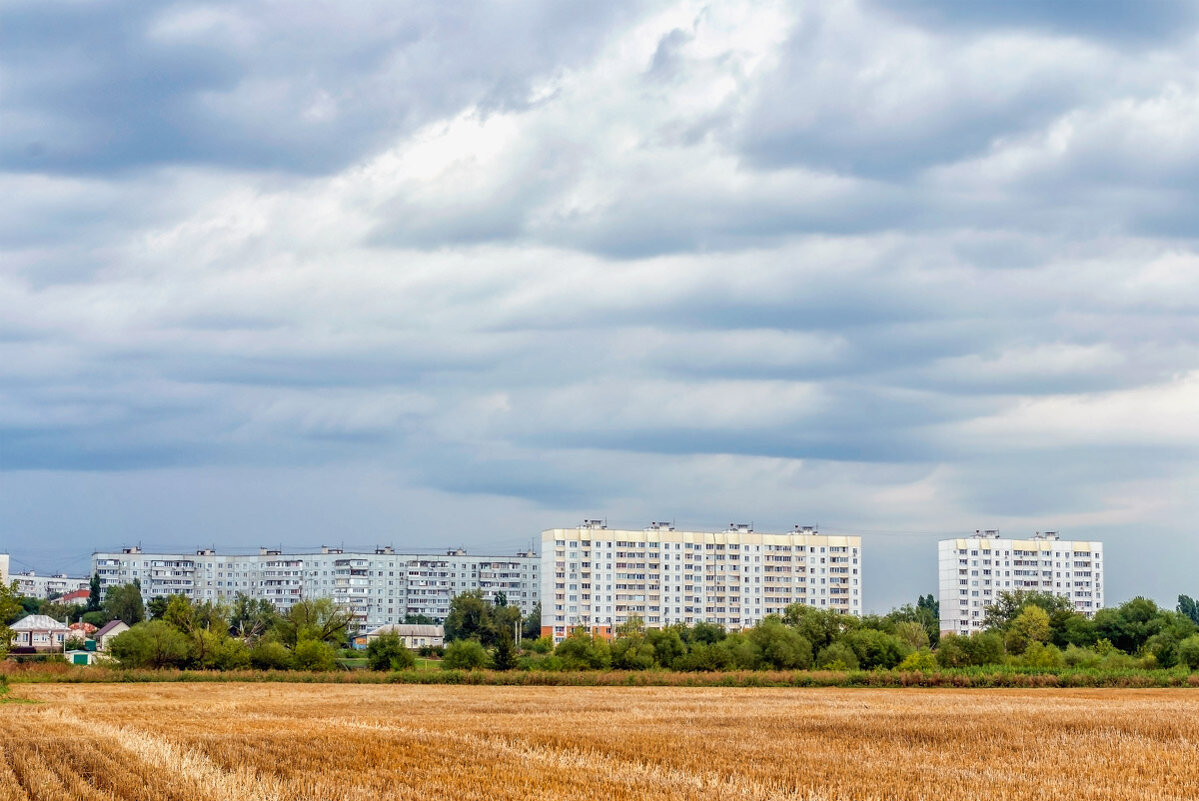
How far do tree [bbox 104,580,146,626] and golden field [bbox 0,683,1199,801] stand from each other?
146 m

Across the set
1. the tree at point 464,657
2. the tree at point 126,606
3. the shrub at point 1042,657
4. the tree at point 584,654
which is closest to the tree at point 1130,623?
the shrub at point 1042,657

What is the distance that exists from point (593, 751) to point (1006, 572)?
181 m

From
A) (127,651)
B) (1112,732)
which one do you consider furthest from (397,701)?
(127,651)

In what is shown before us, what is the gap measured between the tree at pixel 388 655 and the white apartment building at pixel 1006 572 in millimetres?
126994

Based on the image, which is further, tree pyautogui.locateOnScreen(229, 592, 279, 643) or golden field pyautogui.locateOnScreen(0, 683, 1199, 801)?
tree pyautogui.locateOnScreen(229, 592, 279, 643)

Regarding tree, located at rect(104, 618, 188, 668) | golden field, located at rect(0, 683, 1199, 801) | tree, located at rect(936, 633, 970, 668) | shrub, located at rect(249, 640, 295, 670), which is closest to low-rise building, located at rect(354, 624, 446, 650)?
shrub, located at rect(249, 640, 295, 670)

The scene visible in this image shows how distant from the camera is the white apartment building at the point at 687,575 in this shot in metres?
174

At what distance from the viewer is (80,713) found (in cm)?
3862

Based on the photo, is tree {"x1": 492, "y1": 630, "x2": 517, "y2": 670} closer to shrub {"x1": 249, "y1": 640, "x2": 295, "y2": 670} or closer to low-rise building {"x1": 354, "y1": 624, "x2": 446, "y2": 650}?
shrub {"x1": 249, "y1": 640, "x2": 295, "y2": 670}

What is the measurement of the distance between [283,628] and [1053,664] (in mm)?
55725

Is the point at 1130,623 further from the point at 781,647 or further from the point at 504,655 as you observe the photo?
the point at 504,655

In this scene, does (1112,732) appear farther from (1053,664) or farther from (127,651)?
(127,651)

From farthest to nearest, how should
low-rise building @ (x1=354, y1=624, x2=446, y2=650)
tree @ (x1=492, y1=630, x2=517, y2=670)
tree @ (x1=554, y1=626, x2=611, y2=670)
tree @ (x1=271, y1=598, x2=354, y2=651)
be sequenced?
low-rise building @ (x1=354, y1=624, x2=446, y2=650), tree @ (x1=271, y1=598, x2=354, y2=651), tree @ (x1=554, y1=626, x2=611, y2=670), tree @ (x1=492, y1=630, x2=517, y2=670)

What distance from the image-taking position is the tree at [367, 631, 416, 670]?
8369 centimetres
